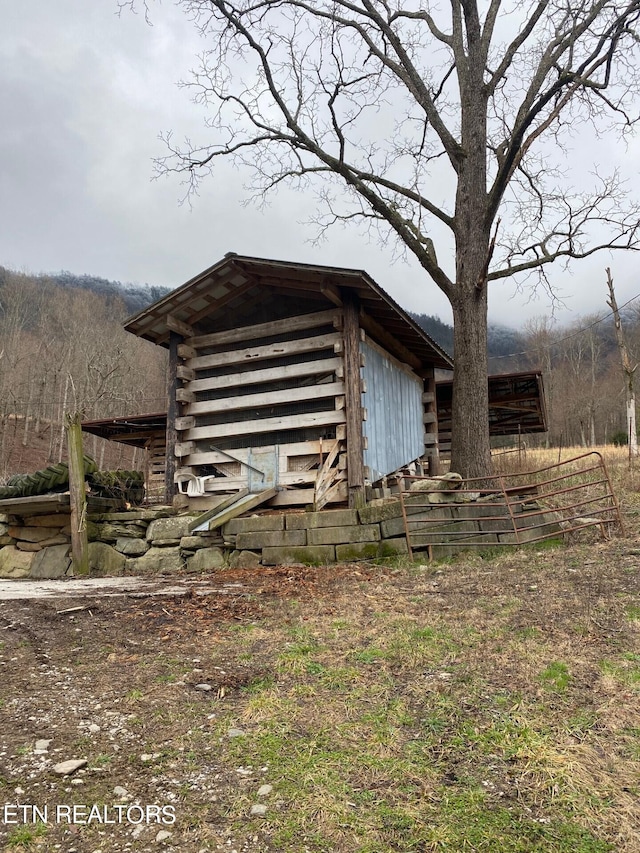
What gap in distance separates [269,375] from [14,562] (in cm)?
619

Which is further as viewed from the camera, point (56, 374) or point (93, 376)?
point (56, 374)

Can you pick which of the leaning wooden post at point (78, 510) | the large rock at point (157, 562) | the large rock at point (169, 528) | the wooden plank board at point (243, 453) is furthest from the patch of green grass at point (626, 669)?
the leaning wooden post at point (78, 510)

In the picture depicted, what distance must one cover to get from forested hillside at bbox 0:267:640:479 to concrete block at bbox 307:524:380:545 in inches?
1087

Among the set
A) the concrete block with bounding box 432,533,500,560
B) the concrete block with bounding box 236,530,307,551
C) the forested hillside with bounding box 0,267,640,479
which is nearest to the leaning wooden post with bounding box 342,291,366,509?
the concrete block with bounding box 236,530,307,551

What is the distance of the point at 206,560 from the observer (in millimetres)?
9188

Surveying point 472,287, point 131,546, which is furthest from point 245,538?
point 472,287

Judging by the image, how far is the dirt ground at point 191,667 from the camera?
2.41 meters

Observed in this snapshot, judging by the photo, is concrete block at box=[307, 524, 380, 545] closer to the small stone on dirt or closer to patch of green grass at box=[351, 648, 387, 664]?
patch of green grass at box=[351, 648, 387, 664]

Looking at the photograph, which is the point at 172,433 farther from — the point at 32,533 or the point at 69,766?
the point at 69,766

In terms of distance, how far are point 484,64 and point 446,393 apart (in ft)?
30.4

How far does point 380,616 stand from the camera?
5.30 metres

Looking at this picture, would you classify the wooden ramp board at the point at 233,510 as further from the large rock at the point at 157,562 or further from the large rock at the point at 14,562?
the large rock at the point at 14,562

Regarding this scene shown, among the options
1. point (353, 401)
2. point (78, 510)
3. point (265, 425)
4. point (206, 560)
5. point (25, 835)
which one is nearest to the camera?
point (25, 835)

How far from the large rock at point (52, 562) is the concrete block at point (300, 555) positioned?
4.11m
